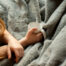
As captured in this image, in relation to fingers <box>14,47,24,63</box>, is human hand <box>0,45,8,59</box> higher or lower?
higher

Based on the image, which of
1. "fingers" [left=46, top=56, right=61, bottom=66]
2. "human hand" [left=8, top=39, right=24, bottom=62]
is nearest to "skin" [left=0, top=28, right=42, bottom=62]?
"human hand" [left=8, top=39, right=24, bottom=62]

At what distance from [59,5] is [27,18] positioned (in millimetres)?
237

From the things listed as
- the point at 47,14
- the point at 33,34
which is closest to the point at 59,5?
the point at 47,14

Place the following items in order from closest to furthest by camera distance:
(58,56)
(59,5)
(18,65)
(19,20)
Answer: (58,56), (18,65), (59,5), (19,20)

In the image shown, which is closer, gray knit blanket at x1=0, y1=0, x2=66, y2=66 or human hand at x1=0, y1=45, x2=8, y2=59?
gray knit blanket at x1=0, y1=0, x2=66, y2=66

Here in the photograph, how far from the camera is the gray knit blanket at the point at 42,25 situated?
65cm

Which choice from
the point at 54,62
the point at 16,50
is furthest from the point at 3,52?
the point at 54,62

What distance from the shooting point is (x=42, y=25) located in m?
0.88

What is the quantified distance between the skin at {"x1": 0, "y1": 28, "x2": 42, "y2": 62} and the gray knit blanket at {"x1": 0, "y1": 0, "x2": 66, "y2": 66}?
0.03 metres

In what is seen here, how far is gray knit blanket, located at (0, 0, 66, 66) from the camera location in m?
0.65

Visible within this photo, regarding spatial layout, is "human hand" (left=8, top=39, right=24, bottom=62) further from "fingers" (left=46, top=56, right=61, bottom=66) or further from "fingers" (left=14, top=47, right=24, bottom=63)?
"fingers" (left=46, top=56, right=61, bottom=66)

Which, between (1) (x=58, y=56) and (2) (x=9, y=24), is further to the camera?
(2) (x=9, y=24)

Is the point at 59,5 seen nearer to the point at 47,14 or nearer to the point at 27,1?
the point at 47,14

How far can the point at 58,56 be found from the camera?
0.62 metres
